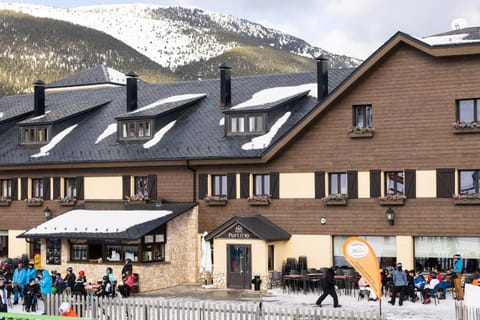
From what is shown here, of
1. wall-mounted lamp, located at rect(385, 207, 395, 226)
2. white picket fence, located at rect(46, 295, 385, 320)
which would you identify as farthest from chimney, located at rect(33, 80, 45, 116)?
white picket fence, located at rect(46, 295, 385, 320)

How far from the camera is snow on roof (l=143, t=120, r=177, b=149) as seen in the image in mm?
43991

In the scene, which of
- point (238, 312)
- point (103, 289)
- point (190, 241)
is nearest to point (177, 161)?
Answer: point (190, 241)

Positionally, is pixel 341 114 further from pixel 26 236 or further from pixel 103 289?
pixel 26 236

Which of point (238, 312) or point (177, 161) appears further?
point (177, 161)

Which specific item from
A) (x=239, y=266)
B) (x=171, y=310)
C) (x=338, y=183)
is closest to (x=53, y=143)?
(x=239, y=266)

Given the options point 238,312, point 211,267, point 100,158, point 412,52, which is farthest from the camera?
point 100,158

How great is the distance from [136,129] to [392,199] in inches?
533

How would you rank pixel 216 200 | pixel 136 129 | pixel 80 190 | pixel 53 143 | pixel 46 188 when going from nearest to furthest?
pixel 216 200, pixel 136 129, pixel 80 190, pixel 46 188, pixel 53 143

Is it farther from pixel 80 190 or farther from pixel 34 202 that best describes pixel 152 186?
pixel 34 202

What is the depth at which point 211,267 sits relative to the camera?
4009 cm

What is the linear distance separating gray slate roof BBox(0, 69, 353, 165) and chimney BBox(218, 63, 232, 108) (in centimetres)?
34

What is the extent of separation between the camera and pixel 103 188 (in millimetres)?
44500

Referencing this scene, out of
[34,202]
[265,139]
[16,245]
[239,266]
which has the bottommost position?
[239,266]

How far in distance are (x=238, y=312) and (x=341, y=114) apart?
51.7 feet
